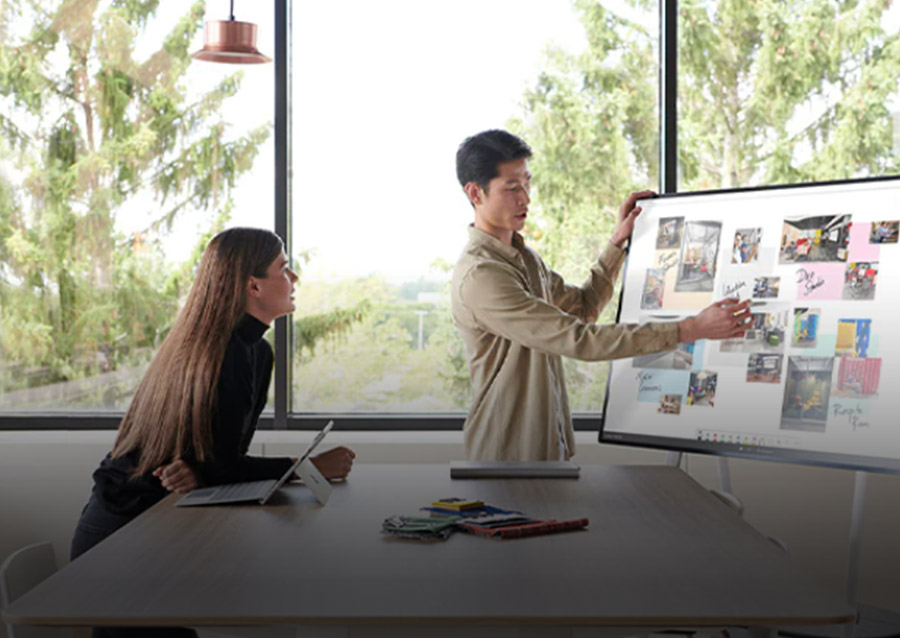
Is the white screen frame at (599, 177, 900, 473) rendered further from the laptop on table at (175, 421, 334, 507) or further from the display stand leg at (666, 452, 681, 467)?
the laptop on table at (175, 421, 334, 507)

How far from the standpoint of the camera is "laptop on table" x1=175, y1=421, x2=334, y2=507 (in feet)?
7.38

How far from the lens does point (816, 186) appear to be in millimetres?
2848

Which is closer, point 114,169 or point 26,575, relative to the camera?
point 26,575

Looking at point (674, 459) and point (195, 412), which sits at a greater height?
point (195, 412)

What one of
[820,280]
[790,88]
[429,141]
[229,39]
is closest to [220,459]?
A: [820,280]

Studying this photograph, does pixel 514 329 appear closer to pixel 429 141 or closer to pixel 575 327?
pixel 575 327

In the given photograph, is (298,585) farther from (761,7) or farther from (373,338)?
(761,7)

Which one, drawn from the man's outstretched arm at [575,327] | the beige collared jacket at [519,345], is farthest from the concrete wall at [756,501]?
the man's outstretched arm at [575,327]

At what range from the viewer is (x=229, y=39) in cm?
368

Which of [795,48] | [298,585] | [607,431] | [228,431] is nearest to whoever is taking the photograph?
[298,585]

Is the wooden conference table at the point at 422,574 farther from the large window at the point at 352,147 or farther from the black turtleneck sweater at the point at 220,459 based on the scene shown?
the large window at the point at 352,147

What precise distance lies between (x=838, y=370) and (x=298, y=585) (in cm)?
170

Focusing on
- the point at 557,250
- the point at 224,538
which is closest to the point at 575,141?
the point at 557,250

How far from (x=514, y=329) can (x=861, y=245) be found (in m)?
0.92
